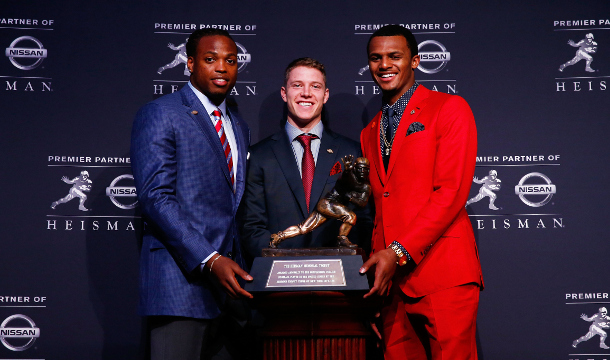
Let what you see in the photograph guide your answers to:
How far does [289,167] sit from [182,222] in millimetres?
809

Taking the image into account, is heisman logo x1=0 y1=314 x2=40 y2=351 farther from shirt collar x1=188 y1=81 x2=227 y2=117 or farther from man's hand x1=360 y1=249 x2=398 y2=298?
man's hand x1=360 y1=249 x2=398 y2=298

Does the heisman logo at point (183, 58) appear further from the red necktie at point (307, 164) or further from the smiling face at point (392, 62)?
the smiling face at point (392, 62)

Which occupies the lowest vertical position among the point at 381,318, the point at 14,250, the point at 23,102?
the point at 381,318

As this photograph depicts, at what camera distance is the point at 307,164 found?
108 inches

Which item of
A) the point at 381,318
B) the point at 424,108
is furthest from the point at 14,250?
the point at 424,108

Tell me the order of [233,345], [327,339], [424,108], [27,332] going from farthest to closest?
[27,332]
[233,345]
[424,108]
[327,339]

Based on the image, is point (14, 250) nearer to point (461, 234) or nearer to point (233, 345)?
point (233, 345)

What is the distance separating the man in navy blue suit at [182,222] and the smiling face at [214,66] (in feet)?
0.34

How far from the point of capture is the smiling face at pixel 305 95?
2793 millimetres

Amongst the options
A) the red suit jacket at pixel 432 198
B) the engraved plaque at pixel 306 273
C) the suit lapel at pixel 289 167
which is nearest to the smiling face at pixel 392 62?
the red suit jacket at pixel 432 198

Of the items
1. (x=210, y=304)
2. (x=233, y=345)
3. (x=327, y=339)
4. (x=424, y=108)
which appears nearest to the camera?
(x=327, y=339)

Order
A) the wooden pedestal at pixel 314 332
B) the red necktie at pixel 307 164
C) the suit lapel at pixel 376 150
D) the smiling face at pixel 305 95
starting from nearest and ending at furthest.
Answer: the wooden pedestal at pixel 314 332 → the suit lapel at pixel 376 150 → the red necktie at pixel 307 164 → the smiling face at pixel 305 95

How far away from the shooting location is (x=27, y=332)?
321 cm

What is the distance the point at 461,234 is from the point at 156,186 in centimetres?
133
